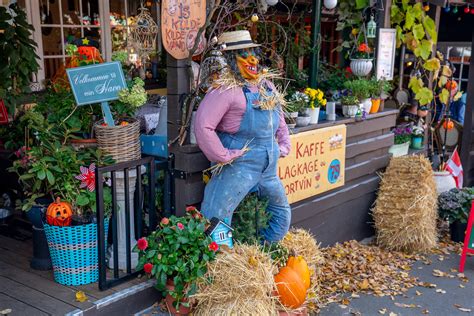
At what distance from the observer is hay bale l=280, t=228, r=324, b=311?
433cm

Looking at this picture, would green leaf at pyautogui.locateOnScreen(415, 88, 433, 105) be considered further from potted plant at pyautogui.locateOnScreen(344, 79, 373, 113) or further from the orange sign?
the orange sign

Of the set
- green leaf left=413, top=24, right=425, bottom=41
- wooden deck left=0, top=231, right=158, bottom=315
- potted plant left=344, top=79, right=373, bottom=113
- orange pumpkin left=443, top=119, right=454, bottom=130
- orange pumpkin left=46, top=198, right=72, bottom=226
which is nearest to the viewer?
wooden deck left=0, top=231, right=158, bottom=315

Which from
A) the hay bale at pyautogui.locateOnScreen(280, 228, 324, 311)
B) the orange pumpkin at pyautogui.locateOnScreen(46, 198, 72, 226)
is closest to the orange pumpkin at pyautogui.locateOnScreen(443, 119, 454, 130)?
the hay bale at pyautogui.locateOnScreen(280, 228, 324, 311)

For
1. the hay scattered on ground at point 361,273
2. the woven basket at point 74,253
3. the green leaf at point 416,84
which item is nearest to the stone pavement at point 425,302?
the hay scattered on ground at point 361,273

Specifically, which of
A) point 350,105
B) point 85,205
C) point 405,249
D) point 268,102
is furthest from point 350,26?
point 85,205

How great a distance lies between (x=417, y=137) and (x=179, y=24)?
4207 millimetres

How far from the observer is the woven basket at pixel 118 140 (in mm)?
3744

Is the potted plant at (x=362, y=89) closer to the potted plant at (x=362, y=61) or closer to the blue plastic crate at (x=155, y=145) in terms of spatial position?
the potted plant at (x=362, y=61)

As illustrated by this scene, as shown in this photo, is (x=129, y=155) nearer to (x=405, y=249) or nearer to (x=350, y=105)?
(x=350, y=105)

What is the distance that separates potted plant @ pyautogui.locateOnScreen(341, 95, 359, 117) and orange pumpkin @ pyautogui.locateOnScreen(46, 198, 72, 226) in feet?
10.4

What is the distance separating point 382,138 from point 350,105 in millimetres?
863

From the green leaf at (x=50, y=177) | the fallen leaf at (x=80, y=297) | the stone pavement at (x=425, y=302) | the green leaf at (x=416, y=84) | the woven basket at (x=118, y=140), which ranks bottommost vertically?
the stone pavement at (x=425, y=302)

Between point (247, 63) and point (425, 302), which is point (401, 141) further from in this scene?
point (247, 63)

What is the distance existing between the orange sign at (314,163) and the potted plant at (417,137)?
1.78 m
